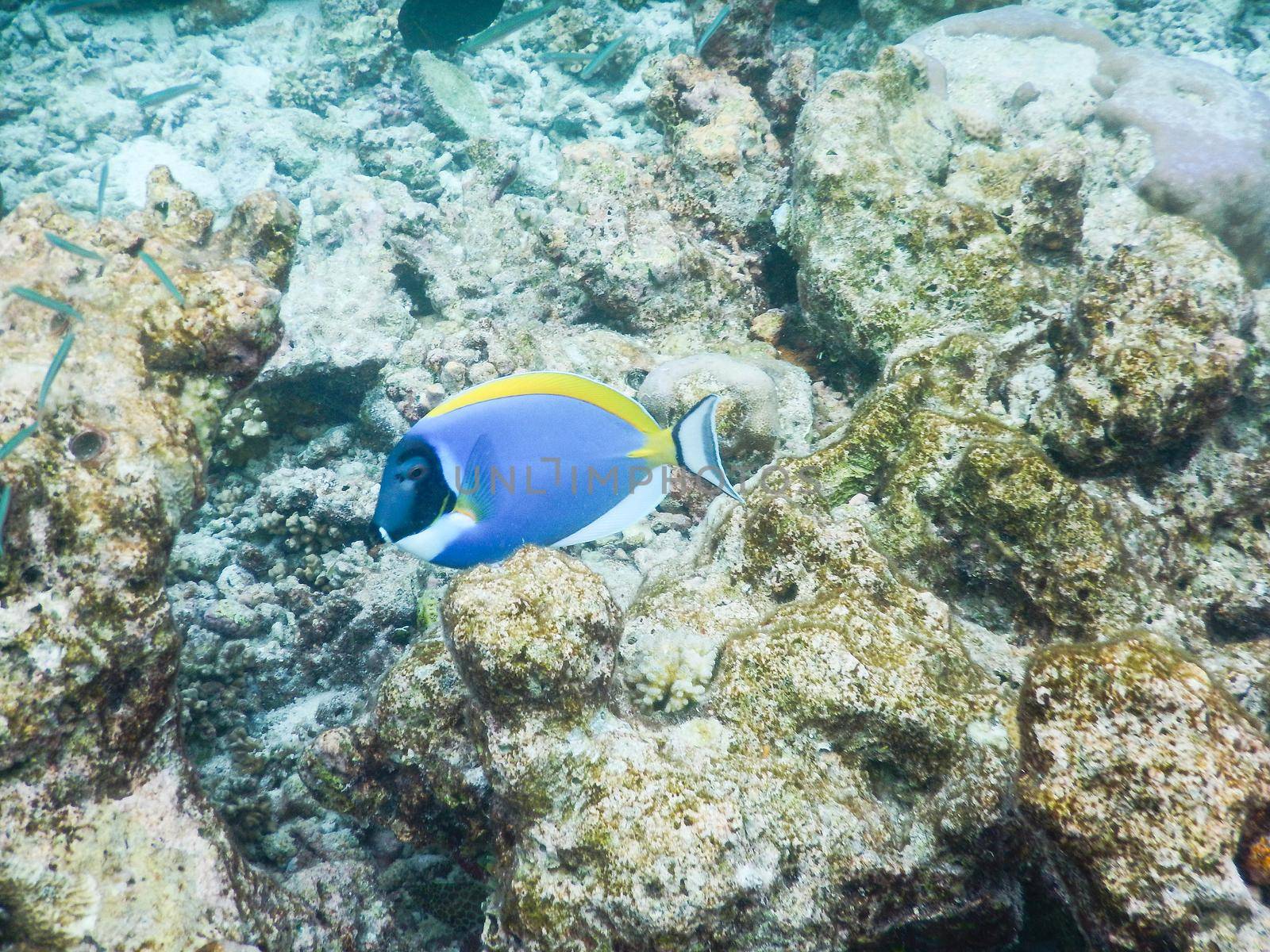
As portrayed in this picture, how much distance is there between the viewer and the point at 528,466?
170cm

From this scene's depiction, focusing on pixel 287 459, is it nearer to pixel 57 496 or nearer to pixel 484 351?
pixel 484 351

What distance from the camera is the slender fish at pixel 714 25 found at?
183 inches

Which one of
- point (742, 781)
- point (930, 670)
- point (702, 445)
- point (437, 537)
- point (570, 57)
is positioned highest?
point (570, 57)

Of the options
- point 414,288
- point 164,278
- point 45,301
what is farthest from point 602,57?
point 45,301

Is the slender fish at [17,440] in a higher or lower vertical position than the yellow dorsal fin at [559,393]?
lower

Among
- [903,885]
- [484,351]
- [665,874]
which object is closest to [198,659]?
[484,351]

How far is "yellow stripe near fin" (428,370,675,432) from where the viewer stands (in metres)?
1.64

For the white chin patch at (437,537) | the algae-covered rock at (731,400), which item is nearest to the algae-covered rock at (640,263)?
the algae-covered rock at (731,400)

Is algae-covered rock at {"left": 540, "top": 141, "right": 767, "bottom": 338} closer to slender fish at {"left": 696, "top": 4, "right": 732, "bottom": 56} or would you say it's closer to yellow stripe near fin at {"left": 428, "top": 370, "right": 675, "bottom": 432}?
slender fish at {"left": 696, "top": 4, "right": 732, "bottom": 56}

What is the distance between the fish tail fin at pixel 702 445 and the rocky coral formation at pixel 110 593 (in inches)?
69.1

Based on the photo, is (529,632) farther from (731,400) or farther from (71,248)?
(71,248)

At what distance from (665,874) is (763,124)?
4.53 metres

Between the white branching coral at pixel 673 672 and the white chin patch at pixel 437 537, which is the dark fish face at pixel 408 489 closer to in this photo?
the white chin patch at pixel 437 537

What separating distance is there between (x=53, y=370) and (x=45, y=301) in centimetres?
29
